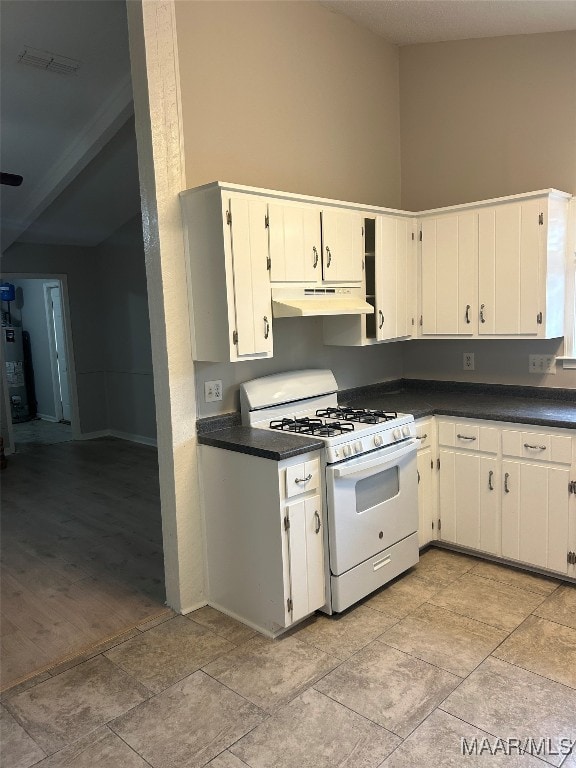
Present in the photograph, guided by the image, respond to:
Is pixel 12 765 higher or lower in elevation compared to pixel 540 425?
lower

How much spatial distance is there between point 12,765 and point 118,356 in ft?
18.5

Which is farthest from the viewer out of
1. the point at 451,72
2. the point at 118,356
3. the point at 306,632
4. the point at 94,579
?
the point at 118,356

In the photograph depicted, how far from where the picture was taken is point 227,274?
2.66 meters

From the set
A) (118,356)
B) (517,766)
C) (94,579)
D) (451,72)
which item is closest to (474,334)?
(451,72)

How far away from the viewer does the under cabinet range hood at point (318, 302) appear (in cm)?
287

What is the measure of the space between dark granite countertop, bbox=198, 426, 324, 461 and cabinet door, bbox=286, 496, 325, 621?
0.25 meters

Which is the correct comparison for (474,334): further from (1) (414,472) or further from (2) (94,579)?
(2) (94,579)

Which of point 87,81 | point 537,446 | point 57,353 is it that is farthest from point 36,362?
point 537,446

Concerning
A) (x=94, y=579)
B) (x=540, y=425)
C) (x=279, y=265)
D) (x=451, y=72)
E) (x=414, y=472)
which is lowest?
(x=94, y=579)

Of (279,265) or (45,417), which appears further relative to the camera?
(45,417)

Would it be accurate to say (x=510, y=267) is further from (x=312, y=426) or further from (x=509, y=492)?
(x=312, y=426)

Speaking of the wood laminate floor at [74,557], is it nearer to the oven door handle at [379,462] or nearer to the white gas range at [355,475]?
the white gas range at [355,475]

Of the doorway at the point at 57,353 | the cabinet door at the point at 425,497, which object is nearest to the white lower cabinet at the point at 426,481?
the cabinet door at the point at 425,497

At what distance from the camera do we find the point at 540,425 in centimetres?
306
